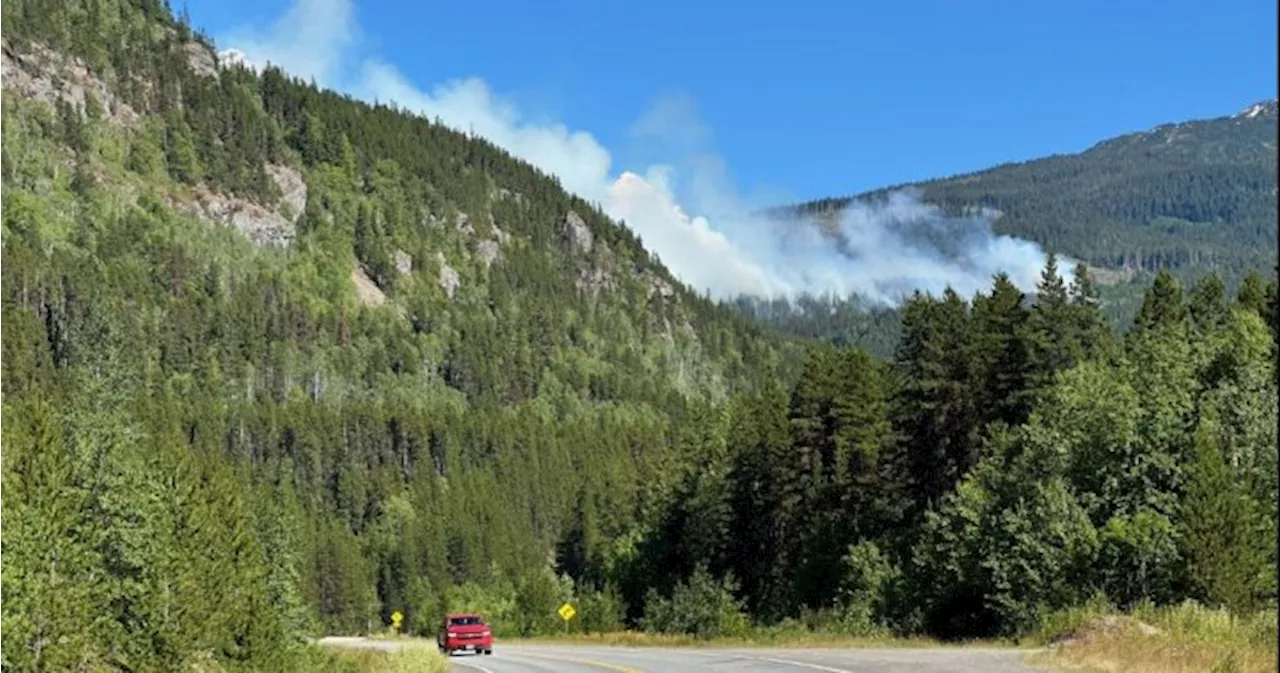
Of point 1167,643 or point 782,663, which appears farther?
point 782,663

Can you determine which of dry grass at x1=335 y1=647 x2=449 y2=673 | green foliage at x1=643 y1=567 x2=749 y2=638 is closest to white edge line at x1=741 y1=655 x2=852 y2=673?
dry grass at x1=335 y1=647 x2=449 y2=673

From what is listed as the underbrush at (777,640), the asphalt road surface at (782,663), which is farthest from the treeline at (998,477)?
the asphalt road surface at (782,663)

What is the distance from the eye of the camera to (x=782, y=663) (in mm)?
32938

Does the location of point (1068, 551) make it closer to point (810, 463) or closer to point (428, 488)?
point (810, 463)

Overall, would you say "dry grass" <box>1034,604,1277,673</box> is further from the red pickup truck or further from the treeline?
the red pickup truck

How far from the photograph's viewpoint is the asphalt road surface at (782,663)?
28.9 meters

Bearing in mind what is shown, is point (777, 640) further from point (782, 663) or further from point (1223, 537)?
point (782, 663)

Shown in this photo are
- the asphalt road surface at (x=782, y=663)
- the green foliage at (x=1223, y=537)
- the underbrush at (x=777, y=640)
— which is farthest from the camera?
the underbrush at (x=777, y=640)

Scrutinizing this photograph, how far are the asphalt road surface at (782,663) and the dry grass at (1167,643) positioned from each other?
1.31 metres

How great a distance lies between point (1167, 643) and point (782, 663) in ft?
29.3

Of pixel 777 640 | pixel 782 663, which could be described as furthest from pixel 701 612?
pixel 782 663

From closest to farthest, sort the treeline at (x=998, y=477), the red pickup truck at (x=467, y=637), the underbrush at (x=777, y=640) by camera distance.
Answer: the treeline at (x=998, y=477) → the underbrush at (x=777, y=640) → the red pickup truck at (x=467, y=637)

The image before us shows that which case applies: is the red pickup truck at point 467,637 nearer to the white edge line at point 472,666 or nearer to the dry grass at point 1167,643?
the white edge line at point 472,666

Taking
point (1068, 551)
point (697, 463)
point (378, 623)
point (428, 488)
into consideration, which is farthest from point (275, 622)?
point (428, 488)
